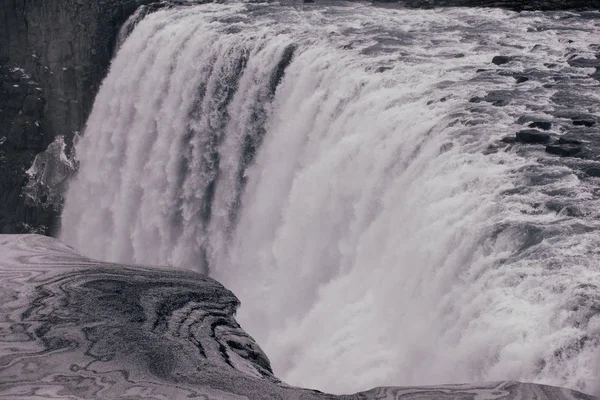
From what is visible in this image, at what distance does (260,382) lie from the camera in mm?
5992

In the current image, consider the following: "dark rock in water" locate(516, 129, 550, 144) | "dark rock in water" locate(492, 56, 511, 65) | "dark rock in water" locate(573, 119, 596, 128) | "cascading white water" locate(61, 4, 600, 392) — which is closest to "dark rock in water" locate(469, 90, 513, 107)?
"cascading white water" locate(61, 4, 600, 392)

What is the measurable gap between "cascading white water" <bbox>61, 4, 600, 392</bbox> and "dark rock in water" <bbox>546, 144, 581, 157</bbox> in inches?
10.8

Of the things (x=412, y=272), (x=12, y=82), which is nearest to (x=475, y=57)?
(x=412, y=272)

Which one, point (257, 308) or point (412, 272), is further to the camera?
point (257, 308)

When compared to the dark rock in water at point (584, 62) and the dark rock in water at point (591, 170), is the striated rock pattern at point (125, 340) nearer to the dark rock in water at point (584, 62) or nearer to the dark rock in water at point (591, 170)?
the dark rock in water at point (591, 170)

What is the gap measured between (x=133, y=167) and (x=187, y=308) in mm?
14966

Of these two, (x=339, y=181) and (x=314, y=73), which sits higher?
(x=314, y=73)

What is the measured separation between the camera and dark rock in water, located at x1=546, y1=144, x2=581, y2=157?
11.5 meters

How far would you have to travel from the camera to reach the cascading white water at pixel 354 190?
8.45 m

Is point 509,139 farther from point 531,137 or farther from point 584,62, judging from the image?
point 584,62

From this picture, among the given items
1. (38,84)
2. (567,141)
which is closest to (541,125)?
(567,141)

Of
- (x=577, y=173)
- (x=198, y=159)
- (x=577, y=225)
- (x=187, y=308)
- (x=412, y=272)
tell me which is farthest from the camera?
(x=198, y=159)

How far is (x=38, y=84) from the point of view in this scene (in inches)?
1088

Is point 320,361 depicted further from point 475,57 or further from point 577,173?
point 475,57
